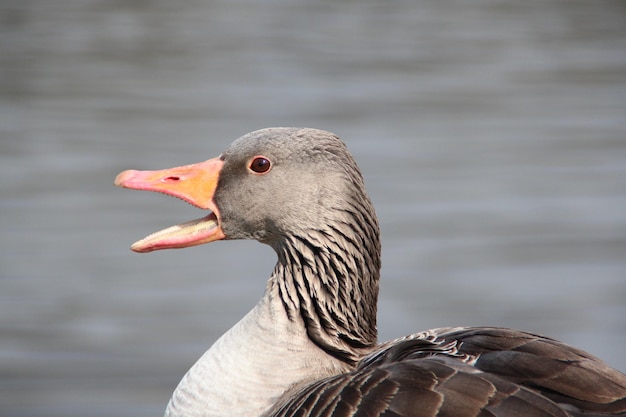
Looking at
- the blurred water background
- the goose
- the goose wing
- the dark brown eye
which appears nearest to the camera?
the goose wing

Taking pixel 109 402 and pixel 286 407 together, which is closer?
pixel 286 407

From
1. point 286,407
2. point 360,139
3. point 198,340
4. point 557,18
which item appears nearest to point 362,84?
point 360,139

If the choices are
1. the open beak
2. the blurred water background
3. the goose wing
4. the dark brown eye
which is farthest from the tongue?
the blurred water background

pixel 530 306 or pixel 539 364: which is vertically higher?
pixel 530 306

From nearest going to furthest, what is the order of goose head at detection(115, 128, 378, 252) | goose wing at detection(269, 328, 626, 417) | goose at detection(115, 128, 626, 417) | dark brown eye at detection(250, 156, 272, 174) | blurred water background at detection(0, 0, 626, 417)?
goose wing at detection(269, 328, 626, 417) < goose at detection(115, 128, 626, 417) < goose head at detection(115, 128, 378, 252) < dark brown eye at detection(250, 156, 272, 174) < blurred water background at detection(0, 0, 626, 417)

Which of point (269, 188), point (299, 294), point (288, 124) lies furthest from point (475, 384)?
point (288, 124)

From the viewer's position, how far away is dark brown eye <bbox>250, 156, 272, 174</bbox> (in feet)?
13.8

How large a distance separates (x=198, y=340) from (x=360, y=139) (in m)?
3.58

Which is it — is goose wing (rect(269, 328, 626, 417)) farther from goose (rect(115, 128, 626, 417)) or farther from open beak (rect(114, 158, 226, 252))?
open beak (rect(114, 158, 226, 252))

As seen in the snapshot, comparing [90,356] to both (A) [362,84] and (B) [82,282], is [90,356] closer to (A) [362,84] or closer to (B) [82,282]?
(B) [82,282]

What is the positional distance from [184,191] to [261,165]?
31cm

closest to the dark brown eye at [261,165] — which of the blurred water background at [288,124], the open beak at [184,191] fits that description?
the open beak at [184,191]

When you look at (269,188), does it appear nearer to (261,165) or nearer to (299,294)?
(261,165)

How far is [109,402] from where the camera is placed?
5.82 metres
